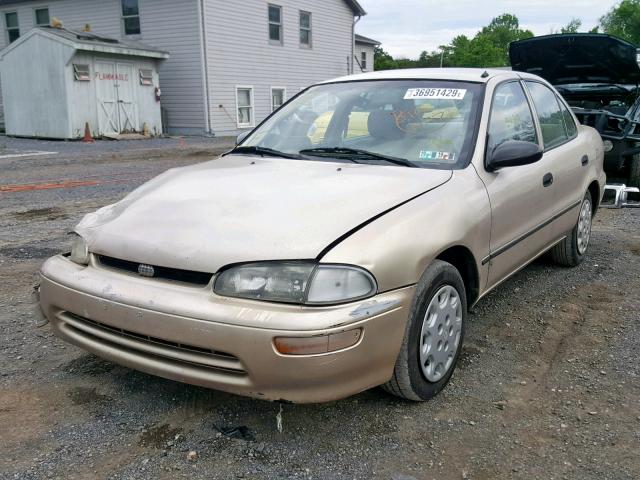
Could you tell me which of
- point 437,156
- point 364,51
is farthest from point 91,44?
point 364,51

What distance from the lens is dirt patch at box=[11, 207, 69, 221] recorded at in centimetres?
704

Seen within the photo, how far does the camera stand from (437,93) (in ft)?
12.2

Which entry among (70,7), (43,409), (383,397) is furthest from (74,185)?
(70,7)

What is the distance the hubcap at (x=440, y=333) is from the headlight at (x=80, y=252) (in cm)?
162

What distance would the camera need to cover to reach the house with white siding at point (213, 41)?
62.2 feet

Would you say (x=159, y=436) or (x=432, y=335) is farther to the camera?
(x=432, y=335)

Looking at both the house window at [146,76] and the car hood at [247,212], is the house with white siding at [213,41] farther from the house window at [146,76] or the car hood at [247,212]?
the car hood at [247,212]

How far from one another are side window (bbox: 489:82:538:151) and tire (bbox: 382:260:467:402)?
1005 mm

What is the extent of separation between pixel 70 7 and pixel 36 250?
60.7ft

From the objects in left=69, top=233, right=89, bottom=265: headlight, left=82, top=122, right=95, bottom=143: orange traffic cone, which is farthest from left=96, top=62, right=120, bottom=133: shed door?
left=69, top=233, right=89, bottom=265: headlight

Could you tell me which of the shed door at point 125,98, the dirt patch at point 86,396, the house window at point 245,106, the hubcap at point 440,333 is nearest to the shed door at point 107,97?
the shed door at point 125,98

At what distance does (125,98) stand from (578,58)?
1366 centimetres

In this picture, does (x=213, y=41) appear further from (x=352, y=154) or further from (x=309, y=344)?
(x=309, y=344)

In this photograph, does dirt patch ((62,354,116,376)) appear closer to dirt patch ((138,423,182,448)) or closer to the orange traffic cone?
dirt patch ((138,423,182,448))
